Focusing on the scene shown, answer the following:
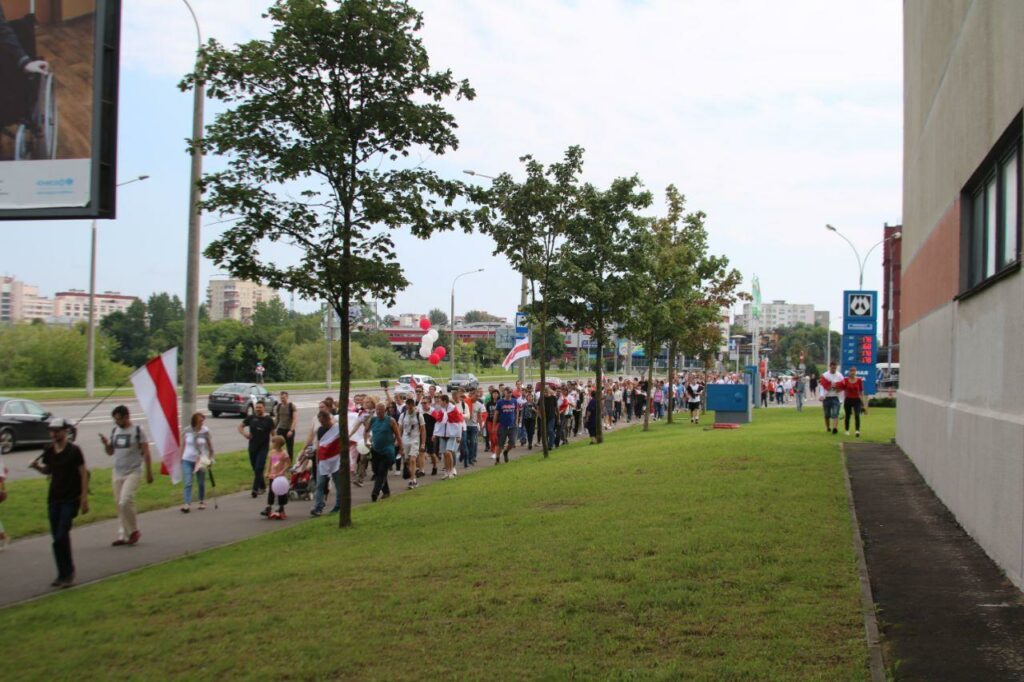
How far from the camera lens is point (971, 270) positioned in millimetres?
11203

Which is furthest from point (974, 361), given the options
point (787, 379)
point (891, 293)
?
point (891, 293)

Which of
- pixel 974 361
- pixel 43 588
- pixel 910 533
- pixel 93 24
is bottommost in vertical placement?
pixel 43 588

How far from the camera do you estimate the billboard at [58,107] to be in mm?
11938

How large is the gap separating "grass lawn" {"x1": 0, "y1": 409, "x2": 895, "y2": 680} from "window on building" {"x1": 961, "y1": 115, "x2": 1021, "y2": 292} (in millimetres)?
3050

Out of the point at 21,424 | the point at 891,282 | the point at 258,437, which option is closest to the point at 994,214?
the point at 258,437

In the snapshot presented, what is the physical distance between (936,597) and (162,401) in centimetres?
934

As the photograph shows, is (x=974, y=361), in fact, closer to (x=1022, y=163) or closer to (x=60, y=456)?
(x=1022, y=163)

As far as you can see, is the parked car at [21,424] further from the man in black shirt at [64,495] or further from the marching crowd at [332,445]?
the man in black shirt at [64,495]

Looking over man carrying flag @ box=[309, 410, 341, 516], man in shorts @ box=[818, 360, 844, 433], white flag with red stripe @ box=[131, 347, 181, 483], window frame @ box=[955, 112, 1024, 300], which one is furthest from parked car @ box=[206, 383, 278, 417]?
window frame @ box=[955, 112, 1024, 300]

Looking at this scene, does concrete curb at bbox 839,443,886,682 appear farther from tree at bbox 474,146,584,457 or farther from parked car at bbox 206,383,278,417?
parked car at bbox 206,383,278,417

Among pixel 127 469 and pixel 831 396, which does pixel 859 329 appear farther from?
pixel 127 469

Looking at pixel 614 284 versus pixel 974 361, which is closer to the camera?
pixel 974 361

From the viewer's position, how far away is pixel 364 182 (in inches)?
485

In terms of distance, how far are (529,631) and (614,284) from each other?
724 inches
